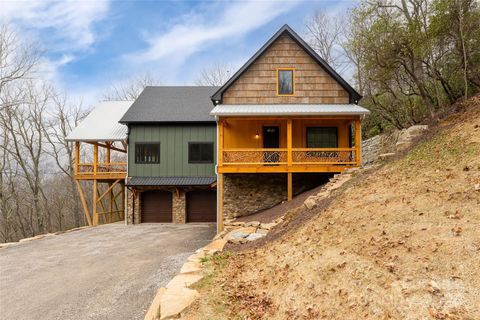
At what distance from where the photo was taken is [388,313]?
3229mm

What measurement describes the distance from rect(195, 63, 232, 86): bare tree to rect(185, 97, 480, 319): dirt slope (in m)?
26.8

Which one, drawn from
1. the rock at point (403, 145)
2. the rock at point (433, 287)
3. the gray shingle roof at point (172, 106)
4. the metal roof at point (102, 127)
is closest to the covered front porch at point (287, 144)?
the rock at point (403, 145)

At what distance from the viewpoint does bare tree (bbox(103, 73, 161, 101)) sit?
32.6m

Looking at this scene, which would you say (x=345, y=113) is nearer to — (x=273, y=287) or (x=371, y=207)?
(x=371, y=207)

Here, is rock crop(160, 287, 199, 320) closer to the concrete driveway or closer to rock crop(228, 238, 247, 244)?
the concrete driveway

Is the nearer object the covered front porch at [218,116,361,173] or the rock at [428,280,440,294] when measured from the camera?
the rock at [428,280,440,294]

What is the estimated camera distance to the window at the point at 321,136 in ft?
48.9

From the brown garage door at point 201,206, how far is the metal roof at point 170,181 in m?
1.14

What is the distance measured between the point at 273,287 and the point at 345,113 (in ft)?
31.9

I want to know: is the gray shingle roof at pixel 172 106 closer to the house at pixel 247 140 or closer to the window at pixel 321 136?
the house at pixel 247 140

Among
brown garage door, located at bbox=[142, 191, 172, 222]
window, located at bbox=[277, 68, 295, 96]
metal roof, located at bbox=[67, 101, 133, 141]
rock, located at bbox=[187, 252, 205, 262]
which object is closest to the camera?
rock, located at bbox=[187, 252, 205, 262]

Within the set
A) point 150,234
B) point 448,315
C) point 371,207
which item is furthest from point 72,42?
point 448,315

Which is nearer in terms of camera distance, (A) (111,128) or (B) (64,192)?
(A) (111,128)

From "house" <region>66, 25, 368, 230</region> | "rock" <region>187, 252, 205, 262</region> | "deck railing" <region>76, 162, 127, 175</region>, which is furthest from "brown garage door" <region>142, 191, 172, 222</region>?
"rock" <region>187, 252, 205, 262</region>
